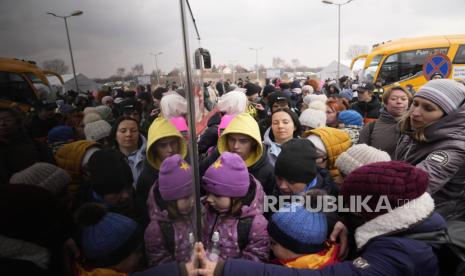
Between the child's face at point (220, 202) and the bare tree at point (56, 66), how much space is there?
105 cm

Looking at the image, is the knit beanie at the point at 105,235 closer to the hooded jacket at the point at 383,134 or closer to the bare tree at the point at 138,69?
the bare tree at the point at 138,69

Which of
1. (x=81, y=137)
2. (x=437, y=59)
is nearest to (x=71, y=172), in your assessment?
(x=81, y=137)

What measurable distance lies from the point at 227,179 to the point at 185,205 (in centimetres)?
56

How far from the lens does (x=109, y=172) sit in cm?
70

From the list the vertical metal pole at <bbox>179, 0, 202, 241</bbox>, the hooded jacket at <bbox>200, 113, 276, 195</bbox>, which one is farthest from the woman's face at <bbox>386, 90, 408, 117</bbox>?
the vertical metal pole at <bbox>179, 0, 202, 241</bbox>

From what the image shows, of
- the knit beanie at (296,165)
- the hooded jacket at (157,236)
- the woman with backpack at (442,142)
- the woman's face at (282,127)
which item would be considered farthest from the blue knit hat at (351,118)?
the hooded jacket at (157,236)

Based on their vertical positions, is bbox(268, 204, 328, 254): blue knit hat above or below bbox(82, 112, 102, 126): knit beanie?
below

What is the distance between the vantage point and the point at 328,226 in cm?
146

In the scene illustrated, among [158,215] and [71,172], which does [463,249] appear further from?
[71,172]

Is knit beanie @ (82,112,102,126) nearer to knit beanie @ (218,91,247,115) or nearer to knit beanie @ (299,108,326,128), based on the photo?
knit beanie @ (299,108,326,128)

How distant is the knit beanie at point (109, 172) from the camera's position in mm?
670

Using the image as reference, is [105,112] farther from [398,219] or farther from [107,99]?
[398,219]

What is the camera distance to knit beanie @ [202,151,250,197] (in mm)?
1481

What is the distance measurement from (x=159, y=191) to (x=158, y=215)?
0.07 m
